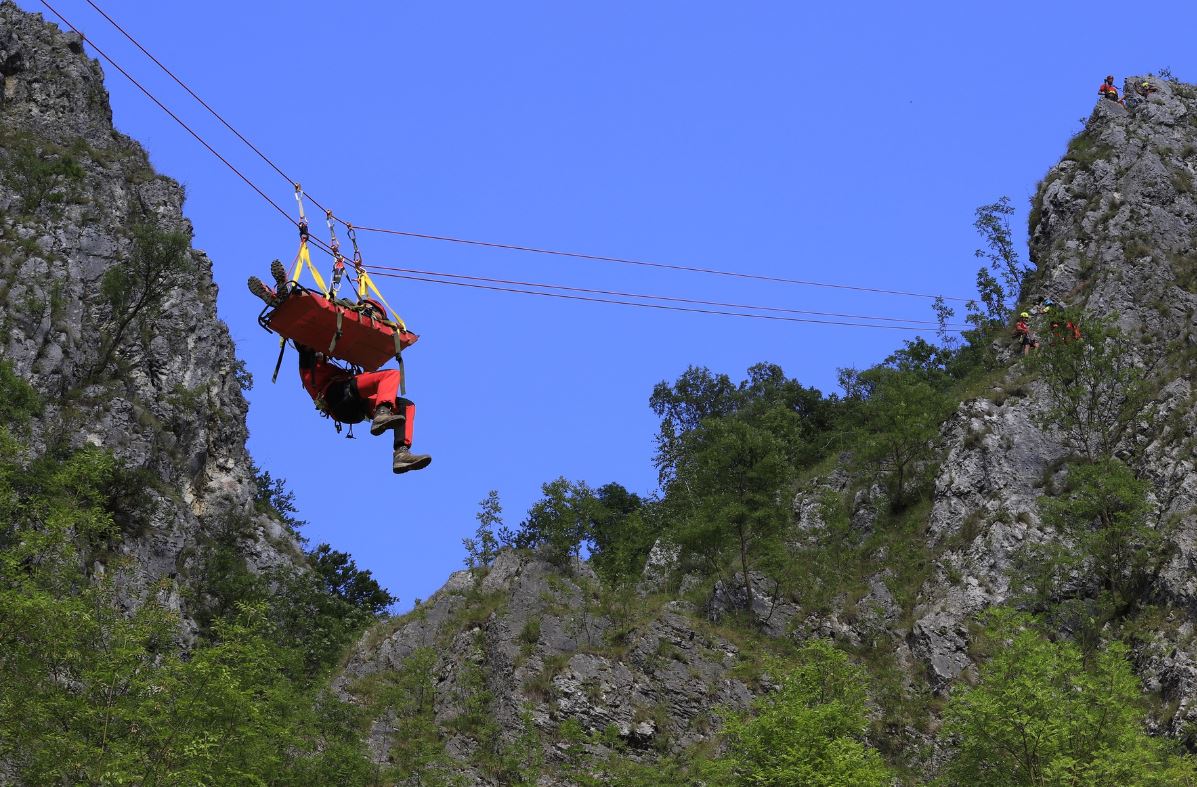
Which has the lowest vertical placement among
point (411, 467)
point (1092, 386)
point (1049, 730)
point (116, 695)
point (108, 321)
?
point (1049, 730)

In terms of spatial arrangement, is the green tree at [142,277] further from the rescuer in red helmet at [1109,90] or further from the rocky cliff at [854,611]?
the rescuer in red helmet at [1109,90]

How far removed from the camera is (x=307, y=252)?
642 inches

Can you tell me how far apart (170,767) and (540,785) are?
10135 millimetres

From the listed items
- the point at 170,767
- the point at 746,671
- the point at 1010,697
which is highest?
the point at 746,671

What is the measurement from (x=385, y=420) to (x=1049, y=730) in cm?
1315

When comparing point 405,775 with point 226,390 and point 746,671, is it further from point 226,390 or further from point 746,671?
point 226,390

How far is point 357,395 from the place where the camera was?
52.9 feet

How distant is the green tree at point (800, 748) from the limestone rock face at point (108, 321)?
19709 mm

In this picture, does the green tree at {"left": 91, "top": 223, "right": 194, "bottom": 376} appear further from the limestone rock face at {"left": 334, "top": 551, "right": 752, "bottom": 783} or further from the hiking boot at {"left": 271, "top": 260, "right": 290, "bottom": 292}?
the hiking boot at {"left": 271, "top": 260, "right": 290, "bottom": 292}

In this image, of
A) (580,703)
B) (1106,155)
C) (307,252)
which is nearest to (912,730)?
(580,703)

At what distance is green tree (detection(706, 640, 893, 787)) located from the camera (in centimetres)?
2198

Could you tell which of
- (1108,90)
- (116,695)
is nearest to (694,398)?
(1108,90)

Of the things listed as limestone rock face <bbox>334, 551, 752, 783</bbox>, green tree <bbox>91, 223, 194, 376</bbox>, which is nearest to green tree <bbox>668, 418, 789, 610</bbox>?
limestone rock face <bbox>334, 551, 752, 783</bbox>

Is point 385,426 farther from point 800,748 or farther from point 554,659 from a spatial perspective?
point 554,659
